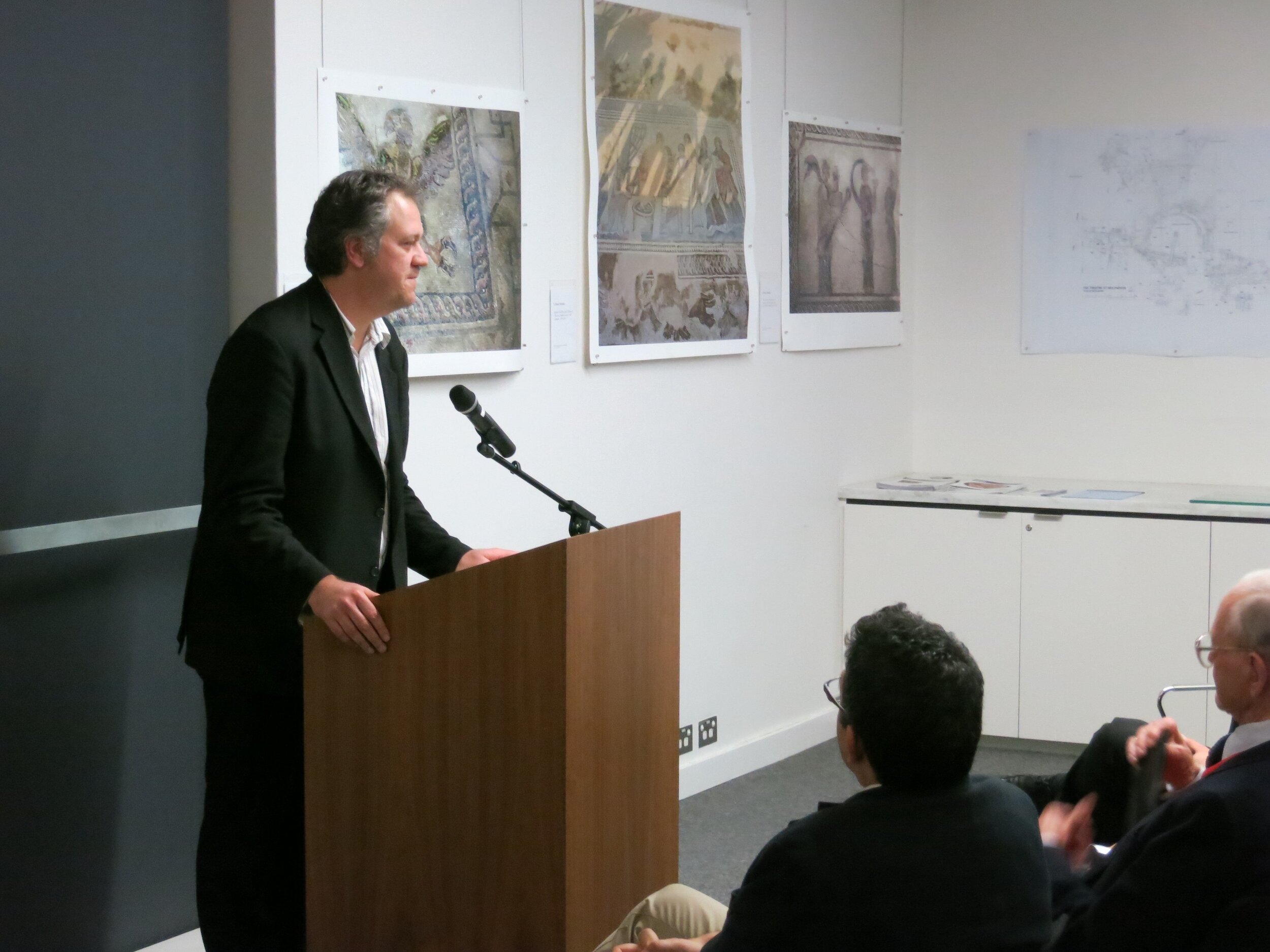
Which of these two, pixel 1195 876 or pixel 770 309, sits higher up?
pixel 770 309

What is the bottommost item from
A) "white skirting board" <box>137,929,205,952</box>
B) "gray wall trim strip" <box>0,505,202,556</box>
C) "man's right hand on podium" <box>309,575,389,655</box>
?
"white skirting board" <box>137,929,205,952</box>

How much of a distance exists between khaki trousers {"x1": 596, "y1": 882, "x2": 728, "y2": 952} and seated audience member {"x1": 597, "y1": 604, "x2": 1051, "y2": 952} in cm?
43

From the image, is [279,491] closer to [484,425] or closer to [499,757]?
[484,425]

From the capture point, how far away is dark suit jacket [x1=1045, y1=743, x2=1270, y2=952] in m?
1.67

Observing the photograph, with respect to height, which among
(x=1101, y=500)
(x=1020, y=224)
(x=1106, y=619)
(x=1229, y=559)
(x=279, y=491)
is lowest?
(x=1106, y=619)

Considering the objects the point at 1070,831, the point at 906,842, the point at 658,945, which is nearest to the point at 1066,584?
the point at 1070,831

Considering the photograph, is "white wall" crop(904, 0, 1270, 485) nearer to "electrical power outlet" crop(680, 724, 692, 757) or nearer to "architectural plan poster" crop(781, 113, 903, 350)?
"architectural plan poster" crop(781, 113, 903, 350)

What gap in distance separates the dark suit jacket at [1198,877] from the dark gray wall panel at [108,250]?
218cm

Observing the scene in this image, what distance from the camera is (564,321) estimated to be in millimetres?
4066

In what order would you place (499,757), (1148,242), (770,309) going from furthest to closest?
(1148,242), (770,309), (499,757)

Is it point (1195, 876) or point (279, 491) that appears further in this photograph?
point (279, 491)

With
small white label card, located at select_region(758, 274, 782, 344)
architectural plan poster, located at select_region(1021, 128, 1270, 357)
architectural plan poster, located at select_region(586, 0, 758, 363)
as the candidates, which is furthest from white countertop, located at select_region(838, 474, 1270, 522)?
architectural plan poster, located at select_region(586, 0, 758, 363)

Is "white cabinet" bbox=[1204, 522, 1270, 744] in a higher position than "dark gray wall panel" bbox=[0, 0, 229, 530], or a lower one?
lower

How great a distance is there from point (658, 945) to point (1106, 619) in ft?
11.4
